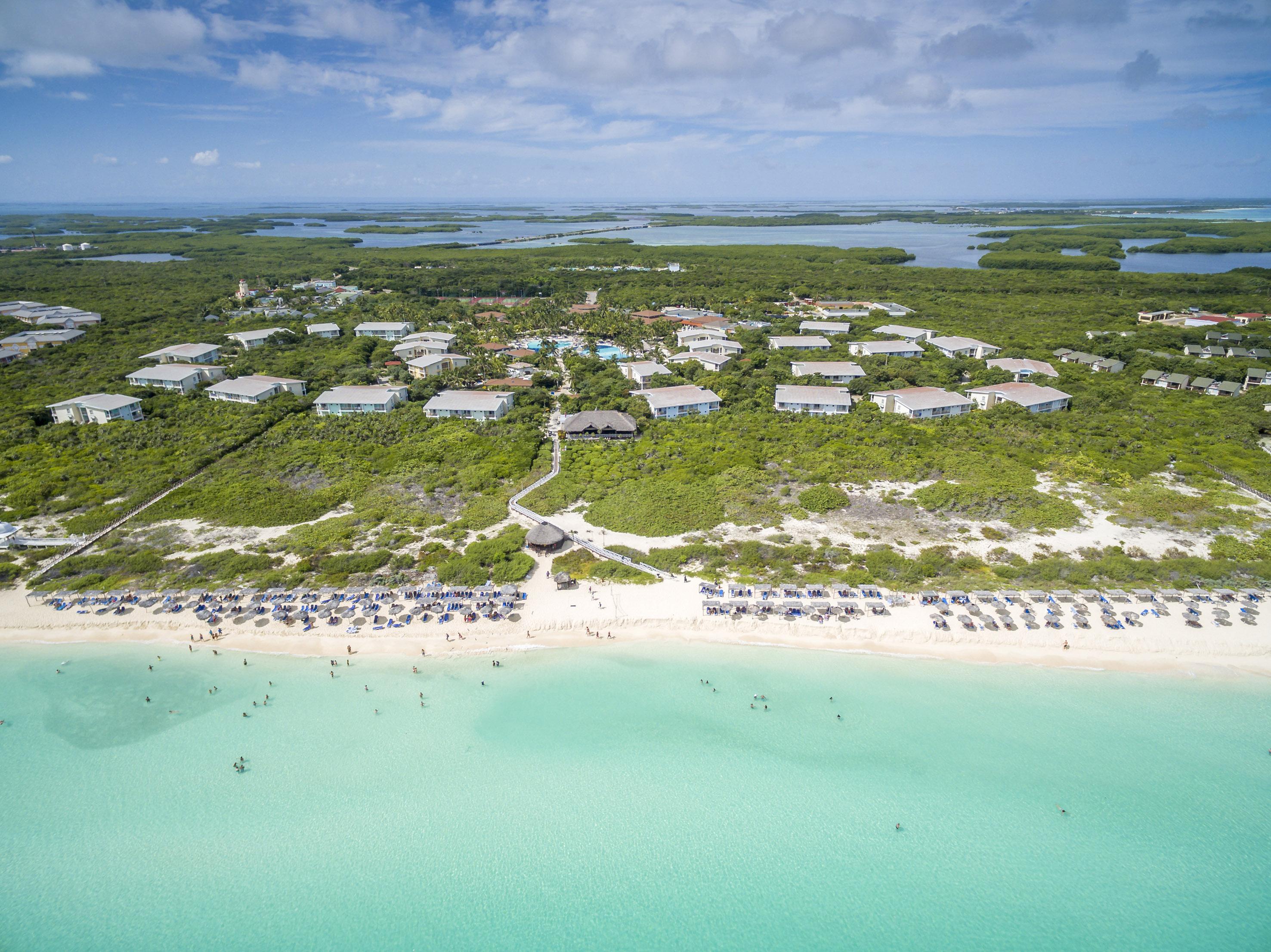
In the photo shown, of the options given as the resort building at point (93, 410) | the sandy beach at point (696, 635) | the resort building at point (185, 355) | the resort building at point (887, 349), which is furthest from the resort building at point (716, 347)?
the resort building at point (93, 410)

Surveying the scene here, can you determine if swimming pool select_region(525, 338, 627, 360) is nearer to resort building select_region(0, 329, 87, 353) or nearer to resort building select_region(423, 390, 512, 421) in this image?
resort building select_region(423, 390, 512, 421)

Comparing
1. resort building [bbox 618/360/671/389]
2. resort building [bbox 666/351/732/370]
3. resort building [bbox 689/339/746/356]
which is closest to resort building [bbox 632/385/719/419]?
resort building [bbox 618/360/671/389]

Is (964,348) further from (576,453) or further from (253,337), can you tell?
(253,337)

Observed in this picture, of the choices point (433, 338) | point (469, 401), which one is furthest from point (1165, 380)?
point (433, 338)

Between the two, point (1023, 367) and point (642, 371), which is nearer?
point (1023, 367)

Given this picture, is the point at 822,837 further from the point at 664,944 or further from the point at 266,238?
the point at 266,238

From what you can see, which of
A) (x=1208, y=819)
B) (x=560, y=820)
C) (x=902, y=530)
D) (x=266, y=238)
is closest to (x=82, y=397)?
(x=560, y=820)
